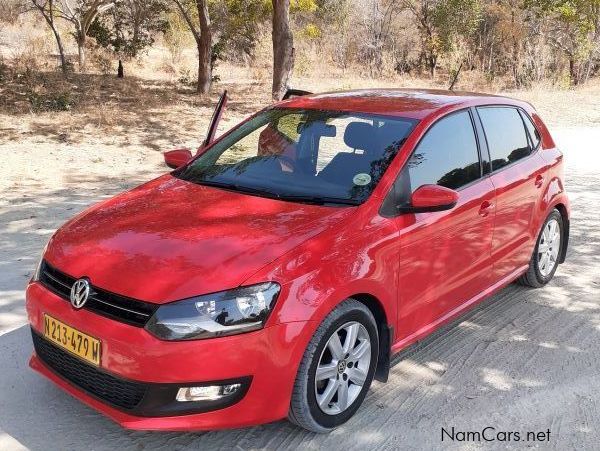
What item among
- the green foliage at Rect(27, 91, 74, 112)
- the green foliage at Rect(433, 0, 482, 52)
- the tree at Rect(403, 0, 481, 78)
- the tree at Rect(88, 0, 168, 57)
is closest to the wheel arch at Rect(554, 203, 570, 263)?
the green foliage at Rect(27, 91, 74, 112)

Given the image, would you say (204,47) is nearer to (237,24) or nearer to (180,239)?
(237,24)

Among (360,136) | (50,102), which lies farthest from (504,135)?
(50,102)

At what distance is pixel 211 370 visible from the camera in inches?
107

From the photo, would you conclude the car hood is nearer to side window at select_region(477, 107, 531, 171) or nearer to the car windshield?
the car windshield

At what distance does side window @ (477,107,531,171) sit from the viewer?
173 inches

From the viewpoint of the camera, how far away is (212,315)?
2.73 m

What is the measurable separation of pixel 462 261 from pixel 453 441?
1.15m

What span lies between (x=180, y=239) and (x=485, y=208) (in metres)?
2.00

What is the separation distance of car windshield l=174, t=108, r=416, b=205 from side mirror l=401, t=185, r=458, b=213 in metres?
0.24

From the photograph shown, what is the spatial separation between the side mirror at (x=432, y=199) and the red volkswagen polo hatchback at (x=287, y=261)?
0.04 ft

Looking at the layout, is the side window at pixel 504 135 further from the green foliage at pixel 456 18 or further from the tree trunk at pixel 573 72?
the green foliage at pixel 456 18

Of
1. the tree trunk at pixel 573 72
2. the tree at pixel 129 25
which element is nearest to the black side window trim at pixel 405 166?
the tree at pixel 129 25

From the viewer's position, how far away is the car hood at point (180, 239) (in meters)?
2.82

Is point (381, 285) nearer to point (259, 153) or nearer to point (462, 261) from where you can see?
point (462, 261)
